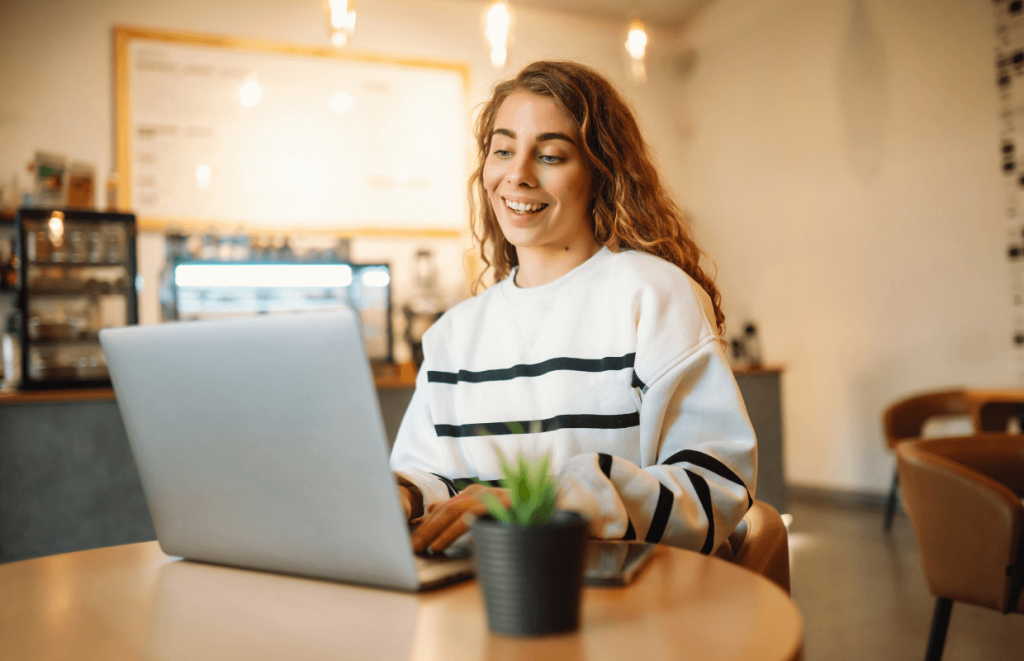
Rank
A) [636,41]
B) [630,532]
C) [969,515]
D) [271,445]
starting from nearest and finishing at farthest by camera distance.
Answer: [271,445] < [630,532] < [969,515] < [636,41]

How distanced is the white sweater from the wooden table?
11cm

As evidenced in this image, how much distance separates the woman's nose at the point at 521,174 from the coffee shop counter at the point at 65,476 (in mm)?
1803

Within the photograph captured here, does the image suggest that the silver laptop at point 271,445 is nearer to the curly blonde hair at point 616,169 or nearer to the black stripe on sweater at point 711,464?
the black stripe on sweater at point 711,464

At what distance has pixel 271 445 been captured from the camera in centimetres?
66

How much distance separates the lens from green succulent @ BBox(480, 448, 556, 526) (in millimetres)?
510

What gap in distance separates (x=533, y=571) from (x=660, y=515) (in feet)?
1.12

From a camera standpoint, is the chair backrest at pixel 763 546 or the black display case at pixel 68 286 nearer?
the chair backrest at pixel 763 546

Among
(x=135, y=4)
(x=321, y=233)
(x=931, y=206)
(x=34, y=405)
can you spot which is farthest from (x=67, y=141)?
(x=931, y=206)

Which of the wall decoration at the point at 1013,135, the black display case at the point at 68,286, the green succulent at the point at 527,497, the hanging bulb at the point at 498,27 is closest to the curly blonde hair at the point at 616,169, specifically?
the green succulent at the point at 527,497

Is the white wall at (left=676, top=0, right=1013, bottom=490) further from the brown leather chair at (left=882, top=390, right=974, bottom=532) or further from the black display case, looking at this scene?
the black display case

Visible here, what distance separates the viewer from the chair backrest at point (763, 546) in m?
0.93

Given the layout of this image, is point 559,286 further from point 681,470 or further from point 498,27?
point 498,27

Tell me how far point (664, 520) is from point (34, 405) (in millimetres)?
2273

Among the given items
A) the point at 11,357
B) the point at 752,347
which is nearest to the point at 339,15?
the point at 11,357
